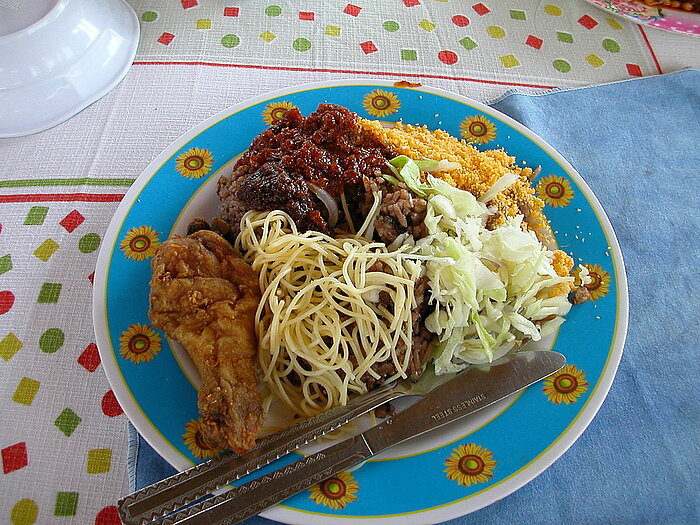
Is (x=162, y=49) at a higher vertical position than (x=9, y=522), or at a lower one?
higher

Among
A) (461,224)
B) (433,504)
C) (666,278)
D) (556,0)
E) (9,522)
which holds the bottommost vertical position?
(9,522)

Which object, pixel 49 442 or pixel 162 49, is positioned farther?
pixel 162 49

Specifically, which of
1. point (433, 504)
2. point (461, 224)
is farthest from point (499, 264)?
point (433, 504)

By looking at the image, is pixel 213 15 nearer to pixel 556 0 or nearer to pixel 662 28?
pixel 556 0

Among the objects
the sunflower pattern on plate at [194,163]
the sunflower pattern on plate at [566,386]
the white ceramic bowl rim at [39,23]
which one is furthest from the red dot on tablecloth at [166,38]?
the sunflower pattern on plate at [566,386]

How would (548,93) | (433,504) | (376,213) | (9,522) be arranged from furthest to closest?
(548,93), (376,213), (9,522), (433,504)

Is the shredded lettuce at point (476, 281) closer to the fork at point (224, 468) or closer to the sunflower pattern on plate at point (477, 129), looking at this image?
the fork at point (224, 468)
